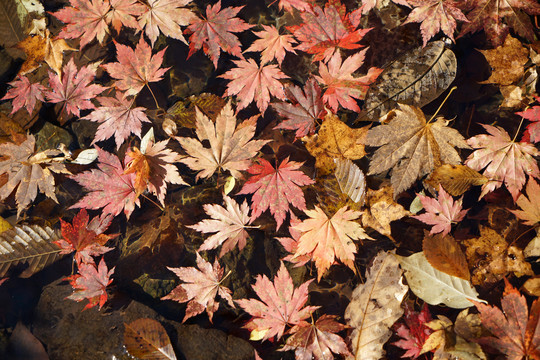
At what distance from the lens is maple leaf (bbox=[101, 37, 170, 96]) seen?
2295 mm

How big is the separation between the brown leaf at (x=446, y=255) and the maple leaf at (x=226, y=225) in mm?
1052

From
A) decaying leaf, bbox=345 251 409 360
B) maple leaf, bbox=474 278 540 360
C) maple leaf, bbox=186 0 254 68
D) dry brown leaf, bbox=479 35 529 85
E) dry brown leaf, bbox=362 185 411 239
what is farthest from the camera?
maple leaf, bbox=186 0 254 68

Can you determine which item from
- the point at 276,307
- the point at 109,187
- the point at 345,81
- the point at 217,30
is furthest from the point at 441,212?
the point at 109,187

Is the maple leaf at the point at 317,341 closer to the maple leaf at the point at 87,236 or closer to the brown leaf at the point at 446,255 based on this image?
the brown leaf at the point at 446,255

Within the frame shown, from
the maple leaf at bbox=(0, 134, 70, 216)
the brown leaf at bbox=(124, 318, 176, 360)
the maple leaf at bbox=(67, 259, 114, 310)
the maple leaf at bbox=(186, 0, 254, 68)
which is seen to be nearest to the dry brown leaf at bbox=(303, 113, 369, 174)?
the maple leaf at bbox=(186, 0, 254, 68)

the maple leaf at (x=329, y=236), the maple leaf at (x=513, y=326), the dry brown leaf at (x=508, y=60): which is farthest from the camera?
the dry brown leaf at (x=508, y=60)

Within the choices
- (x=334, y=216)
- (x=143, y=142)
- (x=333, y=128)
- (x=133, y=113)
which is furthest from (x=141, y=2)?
(x=334, y=216)

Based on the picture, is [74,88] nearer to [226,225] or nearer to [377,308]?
[226,225]

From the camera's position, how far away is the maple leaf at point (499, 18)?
82.1 inches

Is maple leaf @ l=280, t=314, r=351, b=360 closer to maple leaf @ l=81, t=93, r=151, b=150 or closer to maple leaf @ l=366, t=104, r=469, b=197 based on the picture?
maple leaf @ l=366, t=104, r=469, b=197

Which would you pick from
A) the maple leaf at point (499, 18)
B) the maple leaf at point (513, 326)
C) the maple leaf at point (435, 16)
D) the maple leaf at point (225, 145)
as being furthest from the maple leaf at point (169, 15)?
the maple leaf at point (513, 326)

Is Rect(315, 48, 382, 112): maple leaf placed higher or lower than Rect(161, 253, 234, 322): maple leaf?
higher

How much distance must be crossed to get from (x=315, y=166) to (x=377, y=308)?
87 centimetres

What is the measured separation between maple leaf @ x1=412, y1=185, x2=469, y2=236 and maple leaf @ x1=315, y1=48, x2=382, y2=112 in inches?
27.2
